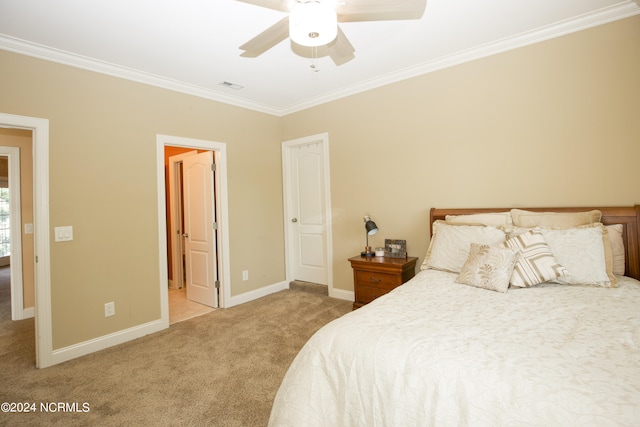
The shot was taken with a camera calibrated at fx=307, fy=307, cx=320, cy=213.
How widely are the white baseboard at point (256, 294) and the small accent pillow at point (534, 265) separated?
3067 mm

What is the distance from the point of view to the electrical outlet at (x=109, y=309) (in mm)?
2850

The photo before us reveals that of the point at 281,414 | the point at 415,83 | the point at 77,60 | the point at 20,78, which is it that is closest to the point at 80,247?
the point at 20,78

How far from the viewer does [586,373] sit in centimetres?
100

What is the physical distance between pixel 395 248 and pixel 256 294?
201 centimetres

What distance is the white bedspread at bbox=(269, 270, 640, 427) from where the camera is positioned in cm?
93

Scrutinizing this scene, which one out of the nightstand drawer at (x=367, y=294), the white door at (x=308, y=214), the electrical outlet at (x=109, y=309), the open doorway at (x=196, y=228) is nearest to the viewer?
the electrical outlet at (x=109, y=309)

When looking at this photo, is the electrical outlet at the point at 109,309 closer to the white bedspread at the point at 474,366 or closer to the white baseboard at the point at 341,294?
the white bedspread at the point at 474,366

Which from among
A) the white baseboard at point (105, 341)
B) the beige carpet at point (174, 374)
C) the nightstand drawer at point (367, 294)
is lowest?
the beige carpet at point (174, 374)

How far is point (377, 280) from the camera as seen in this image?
3137 mm

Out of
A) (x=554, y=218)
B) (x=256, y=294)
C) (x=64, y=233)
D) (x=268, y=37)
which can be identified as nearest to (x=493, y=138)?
(x=554, y=218)

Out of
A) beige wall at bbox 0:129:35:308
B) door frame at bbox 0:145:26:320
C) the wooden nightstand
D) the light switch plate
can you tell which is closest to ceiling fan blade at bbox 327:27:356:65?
the wooden nightstand

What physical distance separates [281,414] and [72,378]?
1.98 metres

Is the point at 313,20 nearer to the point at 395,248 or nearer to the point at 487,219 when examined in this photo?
the point at 487,219

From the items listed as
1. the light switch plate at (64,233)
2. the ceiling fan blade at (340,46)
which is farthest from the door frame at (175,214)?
the ceiling fan blade at (340,46)
